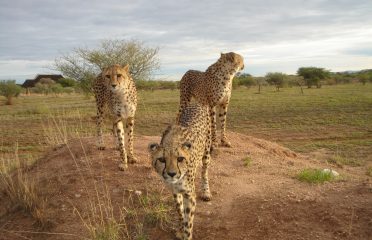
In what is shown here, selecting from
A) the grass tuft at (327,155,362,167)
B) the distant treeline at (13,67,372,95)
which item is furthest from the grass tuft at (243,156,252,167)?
the distant treeline at (13,67,372,95)

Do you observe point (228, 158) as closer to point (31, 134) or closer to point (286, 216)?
point (286, 216)

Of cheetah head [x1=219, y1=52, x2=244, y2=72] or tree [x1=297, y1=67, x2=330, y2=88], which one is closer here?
cheetah head [x1=219, y1=52, x2=244, y2=72]

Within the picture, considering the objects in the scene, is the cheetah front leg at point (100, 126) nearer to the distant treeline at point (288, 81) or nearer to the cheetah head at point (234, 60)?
the cheetah head at point (234, 60)

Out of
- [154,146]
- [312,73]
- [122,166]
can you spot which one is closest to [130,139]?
[122,166]

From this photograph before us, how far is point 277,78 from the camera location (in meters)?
35.3

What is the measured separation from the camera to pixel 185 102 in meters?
6.59

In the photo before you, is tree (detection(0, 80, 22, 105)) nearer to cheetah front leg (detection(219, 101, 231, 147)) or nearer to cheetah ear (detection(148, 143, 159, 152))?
cheetah front leg (detection(219, 101, 231, 147))

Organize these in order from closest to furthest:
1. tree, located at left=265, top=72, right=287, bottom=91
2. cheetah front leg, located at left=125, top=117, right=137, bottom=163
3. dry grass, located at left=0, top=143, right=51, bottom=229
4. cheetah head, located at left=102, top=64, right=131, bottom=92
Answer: dry grass, located at left=0, top=143, right=51, bottom=229 → cheetah head, located at left=102, top=64, right=131, bottom=92 → cheetah front leg, located at left=125, top=117, right=137, bottom=163 → tree, located at left=265, top=72, right=287, bottom=91

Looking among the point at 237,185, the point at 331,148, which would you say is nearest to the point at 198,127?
the point at 237,185

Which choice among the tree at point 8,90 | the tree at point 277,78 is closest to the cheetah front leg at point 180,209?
the tree at point 8,90

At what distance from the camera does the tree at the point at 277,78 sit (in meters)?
35.1

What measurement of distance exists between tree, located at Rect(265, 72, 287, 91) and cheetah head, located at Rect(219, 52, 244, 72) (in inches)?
1138

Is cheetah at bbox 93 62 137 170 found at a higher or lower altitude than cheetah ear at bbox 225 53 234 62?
lower

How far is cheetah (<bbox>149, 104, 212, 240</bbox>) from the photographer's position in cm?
303
